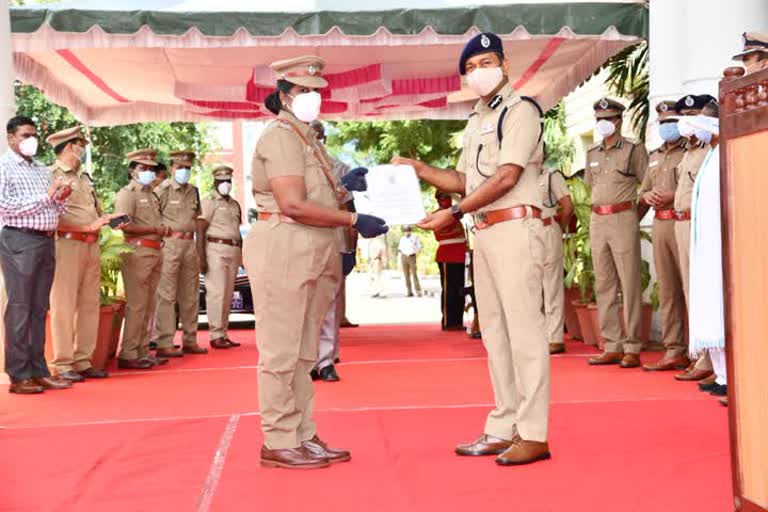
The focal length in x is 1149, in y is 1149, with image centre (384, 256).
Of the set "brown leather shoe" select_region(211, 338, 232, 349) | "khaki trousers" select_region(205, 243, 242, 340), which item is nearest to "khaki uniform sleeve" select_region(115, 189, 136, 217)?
"khaki trousers" select_region(205, 243, 242, 340)

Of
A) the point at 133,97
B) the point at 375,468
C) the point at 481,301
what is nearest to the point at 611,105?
the point at 481,301

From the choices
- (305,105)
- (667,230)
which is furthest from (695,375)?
→ (305,105)

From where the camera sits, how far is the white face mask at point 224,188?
39.6 feet

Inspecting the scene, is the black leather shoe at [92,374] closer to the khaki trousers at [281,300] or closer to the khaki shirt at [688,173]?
→ the khaki trousers at [281,300]

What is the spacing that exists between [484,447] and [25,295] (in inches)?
165

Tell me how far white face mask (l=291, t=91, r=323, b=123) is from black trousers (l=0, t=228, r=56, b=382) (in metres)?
3.54

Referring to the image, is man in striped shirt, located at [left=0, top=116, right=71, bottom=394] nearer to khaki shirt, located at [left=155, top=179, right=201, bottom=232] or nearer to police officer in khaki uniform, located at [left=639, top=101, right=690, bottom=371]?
khaki shirt, located at [left=155, top=179, right=201, bottom=232]

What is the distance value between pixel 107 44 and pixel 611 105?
4.46 meters

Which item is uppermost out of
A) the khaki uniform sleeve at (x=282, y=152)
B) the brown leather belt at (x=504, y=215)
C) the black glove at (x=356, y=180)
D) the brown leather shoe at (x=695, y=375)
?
the khaki uniform sleeve at (x=282, y=152)

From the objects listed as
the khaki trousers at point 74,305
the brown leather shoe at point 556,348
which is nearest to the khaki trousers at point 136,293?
the khaki trousers at point 74,305

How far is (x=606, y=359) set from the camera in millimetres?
9383

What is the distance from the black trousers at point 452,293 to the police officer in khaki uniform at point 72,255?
5.53 m

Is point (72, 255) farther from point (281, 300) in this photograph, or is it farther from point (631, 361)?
point (631, 361)

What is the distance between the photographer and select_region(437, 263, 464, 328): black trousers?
14.0m
